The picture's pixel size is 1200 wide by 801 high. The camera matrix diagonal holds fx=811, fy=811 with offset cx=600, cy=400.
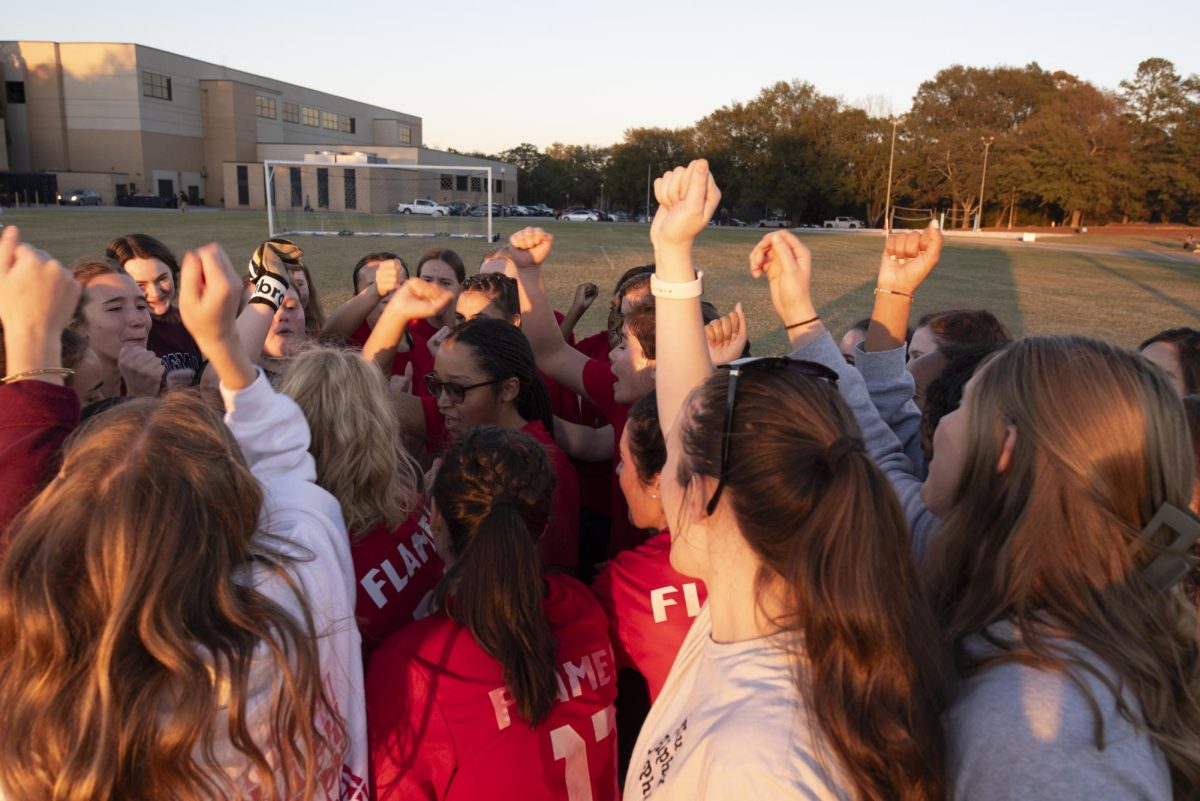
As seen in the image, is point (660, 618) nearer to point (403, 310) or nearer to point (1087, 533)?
point (1087, 533)

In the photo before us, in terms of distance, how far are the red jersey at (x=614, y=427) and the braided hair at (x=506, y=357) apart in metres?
0.31

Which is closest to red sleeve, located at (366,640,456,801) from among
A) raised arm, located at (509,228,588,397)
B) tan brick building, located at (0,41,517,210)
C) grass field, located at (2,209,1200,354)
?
raised arm, located at (509,228,588,397)

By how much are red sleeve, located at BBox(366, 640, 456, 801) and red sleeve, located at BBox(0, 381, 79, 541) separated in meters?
0.79

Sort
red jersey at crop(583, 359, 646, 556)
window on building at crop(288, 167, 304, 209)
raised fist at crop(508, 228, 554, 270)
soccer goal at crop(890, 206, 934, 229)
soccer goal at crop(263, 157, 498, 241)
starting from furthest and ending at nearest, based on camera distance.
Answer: soccer goal at crop(890, 206, 934, 229) < window on building at crop(288, 167, 304, 209) < soccer goal at crop(263, 157, 498, 241) < raised fist at crop(508, 228, 554, 270) < red jersey at crop(583, 359, 646, 556)

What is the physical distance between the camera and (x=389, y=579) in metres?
2.17

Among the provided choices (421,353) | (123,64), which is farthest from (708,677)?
(123,64)

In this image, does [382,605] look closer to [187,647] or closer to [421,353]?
[187,647]

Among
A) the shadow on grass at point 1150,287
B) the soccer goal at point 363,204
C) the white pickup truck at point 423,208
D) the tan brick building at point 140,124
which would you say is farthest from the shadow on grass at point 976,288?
the tan brick building at point 140,124

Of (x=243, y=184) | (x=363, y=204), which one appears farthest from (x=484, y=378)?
(x=243, y=184)

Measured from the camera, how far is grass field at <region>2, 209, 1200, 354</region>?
626 inches

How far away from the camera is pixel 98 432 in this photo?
139cm

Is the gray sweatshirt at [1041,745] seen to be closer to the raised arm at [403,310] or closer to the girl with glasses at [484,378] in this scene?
the girl with glasses at [484,378]

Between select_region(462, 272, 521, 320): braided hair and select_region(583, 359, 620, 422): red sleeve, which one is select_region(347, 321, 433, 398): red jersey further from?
select_region(583, 359, 620, 422): red sleeve

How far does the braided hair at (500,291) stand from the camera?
4047 mm
